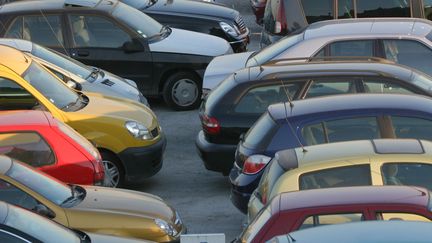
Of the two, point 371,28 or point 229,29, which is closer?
point 371,28

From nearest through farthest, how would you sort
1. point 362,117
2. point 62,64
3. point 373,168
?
→ 1. point 373,168
2. point 362,117
3. point 62,64

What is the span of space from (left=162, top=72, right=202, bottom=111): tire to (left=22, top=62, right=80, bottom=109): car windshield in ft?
12.3

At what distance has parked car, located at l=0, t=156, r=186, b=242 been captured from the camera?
367 inches

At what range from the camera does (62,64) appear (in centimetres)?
1534

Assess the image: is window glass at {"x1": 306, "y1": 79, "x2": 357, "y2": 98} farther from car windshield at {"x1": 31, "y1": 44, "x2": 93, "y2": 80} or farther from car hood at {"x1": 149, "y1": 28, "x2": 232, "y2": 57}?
car hood at {"x1": 149, "y1": 28, "x2": 232, "y2": 57}

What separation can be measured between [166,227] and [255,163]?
59.7 inches

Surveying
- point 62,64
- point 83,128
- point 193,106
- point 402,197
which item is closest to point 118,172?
point 83,128

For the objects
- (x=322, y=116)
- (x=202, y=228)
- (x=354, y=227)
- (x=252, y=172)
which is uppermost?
(x=354, y=227)

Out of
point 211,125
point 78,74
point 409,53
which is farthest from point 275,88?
point 78,74

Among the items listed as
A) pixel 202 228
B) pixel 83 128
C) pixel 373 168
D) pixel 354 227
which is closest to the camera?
pixel 354 227

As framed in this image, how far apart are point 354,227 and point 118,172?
7.24 m

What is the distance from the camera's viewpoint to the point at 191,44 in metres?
17.5

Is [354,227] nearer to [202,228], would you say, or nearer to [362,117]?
[362,117]

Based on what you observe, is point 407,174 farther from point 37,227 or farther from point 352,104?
point 37,227
